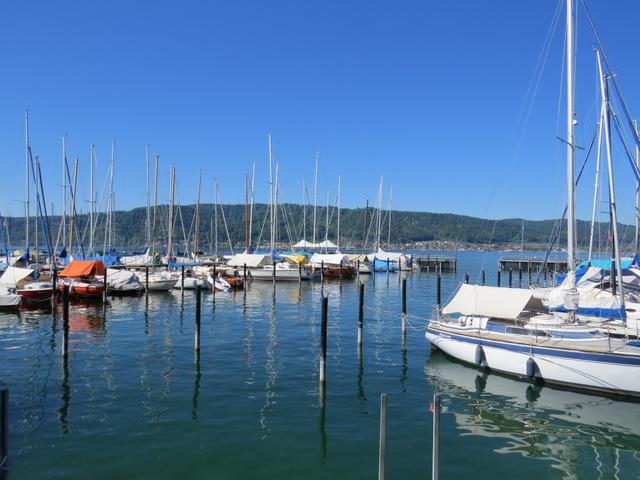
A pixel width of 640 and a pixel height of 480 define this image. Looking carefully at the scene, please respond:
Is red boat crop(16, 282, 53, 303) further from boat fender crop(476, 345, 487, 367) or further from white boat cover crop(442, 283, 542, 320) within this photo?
boat fender crop(476, 345, 487, 367)

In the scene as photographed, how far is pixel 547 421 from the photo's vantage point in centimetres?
1714

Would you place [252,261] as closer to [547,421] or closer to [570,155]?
[570,155]

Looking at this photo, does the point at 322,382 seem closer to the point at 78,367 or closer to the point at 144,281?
the point at 78,367

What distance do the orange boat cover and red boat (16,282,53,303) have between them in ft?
12.6

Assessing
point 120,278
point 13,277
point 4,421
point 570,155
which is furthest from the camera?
point 120,278

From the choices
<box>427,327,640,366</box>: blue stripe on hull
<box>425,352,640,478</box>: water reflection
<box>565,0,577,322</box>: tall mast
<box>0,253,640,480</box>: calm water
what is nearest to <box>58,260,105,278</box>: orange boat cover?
<box>0,253,640,480</box>: calm water

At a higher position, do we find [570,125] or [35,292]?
[570,125]

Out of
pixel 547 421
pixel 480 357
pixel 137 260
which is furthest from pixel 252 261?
→ pixel 547 421

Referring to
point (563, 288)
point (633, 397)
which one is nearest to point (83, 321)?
point (563, 288)

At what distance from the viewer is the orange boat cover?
4594 cm

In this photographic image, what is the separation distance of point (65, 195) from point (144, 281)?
20.3m

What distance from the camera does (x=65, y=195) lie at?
211 ft

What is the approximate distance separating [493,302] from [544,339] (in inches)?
158

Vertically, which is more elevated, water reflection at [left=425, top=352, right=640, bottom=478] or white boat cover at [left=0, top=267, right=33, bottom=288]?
white boat cover at [left=0, top=267, right=33, bottom=288]
